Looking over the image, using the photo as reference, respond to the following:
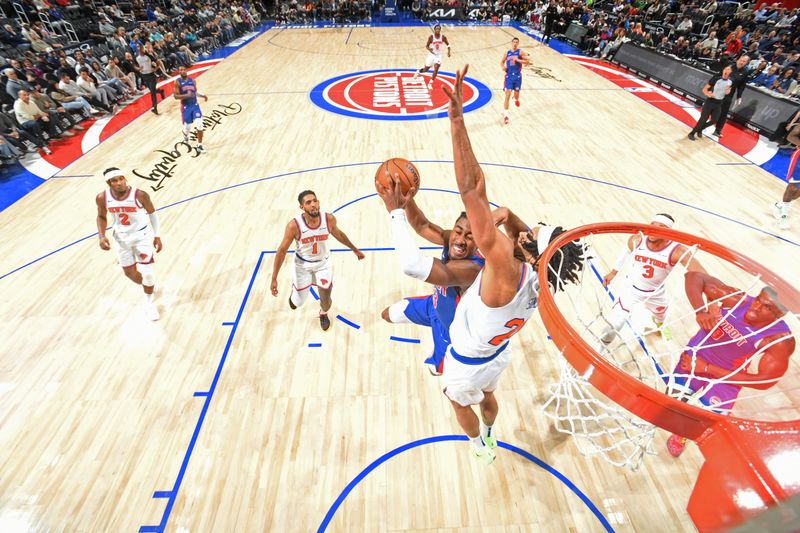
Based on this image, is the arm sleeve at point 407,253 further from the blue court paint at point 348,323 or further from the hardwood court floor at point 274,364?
the blue court paint at point 348,323

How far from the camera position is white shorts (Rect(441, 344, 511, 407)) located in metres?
2.94

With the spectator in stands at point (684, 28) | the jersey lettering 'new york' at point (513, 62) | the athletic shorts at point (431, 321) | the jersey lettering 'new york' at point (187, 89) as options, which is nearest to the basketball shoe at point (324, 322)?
the athletic shorts at point (431, 321)

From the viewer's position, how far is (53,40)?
13.0 meters

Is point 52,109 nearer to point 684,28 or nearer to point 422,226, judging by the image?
point 422,226

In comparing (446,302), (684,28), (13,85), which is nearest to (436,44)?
(13,85)

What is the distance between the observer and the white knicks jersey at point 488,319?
2.52m

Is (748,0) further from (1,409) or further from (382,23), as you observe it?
(1,409)

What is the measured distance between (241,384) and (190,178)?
17.7 ft

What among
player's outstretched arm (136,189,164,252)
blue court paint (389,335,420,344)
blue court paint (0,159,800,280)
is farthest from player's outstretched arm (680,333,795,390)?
player's outstretched arm (136,189,164,252)

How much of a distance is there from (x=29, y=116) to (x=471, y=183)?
11.2 metres

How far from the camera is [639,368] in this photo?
9.48ft

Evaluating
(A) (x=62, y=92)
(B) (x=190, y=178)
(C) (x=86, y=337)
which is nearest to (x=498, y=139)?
(B) (x=190, y=178)

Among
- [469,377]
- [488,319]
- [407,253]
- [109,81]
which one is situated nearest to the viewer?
[407,253]

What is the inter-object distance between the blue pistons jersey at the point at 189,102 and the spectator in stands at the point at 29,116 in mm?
3361
